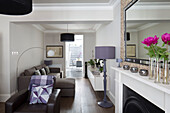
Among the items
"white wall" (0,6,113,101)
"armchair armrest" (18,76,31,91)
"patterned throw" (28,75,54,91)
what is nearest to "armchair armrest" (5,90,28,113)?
"patterned throw" (28,75,54,91)

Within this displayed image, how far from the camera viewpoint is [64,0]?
318cm

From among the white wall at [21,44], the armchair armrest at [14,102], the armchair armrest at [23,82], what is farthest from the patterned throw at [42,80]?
the white wall at [21,44]

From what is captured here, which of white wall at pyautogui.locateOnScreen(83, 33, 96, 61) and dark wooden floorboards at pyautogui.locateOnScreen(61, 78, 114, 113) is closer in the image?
dark wooden floorboards at pyautogui.locateOnScreen(61, 78, 114, 113)

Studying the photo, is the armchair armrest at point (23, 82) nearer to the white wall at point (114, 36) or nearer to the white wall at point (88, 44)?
the white wall at point (114, 36)

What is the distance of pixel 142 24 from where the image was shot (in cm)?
190

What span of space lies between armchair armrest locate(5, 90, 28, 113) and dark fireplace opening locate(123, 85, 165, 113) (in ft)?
6.26

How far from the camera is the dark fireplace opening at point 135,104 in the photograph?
4.78ft

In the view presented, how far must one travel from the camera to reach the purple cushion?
7.88ft

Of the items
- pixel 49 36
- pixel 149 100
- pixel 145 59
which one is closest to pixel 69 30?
pixel 49 36

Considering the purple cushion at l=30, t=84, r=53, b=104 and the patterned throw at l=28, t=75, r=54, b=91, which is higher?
the patterned throw at l=28, t=75, r=54, b=91

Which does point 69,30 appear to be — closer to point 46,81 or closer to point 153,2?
point 46,81

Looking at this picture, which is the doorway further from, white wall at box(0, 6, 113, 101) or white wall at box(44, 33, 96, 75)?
white wall at box(0, 6, 113, 101)

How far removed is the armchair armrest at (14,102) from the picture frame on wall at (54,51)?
195 inches

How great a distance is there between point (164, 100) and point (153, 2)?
49.6 inches
